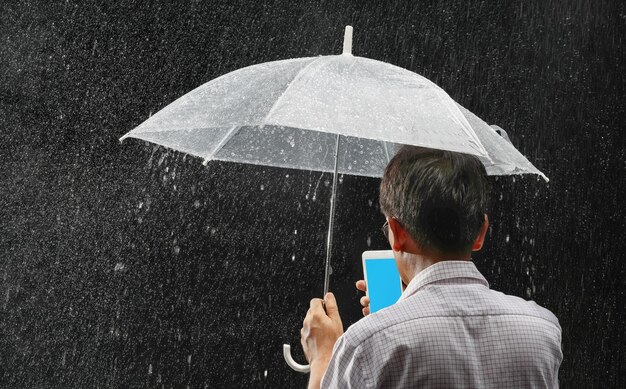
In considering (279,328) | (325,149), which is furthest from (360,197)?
(325,149)

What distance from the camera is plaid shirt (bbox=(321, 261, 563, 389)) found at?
122cm

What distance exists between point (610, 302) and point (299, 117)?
2867 mm

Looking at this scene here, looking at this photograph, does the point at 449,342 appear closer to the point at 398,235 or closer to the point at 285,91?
the point at 398,235

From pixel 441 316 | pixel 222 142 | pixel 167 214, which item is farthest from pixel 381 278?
pixel 167 214

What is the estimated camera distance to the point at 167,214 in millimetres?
3576

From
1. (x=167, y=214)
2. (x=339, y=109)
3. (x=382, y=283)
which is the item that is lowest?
(x=167, y=214)

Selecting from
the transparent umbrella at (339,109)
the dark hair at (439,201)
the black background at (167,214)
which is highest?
the transparent umbrella at (339,109)

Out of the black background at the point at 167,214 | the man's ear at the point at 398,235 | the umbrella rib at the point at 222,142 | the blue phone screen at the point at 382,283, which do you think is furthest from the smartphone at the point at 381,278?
the black background at the point at 167,214

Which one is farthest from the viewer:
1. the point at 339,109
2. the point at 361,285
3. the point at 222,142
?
the point at 222,142

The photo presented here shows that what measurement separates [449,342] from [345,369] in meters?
0.18

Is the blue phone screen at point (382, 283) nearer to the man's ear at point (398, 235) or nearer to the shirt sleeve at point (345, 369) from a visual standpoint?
the man's ear at point (398, 235)

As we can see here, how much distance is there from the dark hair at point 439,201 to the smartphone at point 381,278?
670 millimetres

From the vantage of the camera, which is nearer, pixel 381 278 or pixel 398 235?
pixel 398 235

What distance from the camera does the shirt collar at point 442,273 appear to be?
132cm
